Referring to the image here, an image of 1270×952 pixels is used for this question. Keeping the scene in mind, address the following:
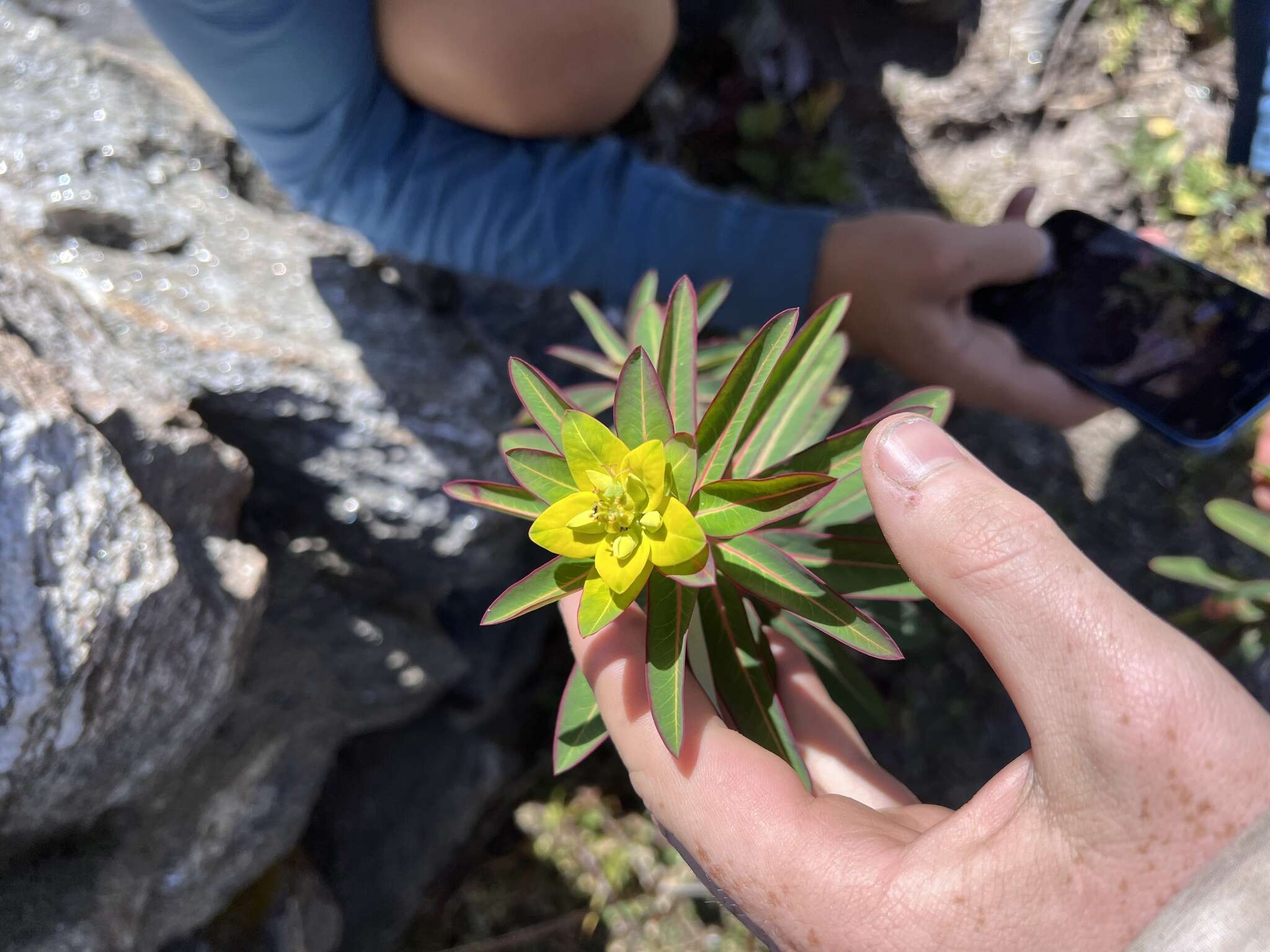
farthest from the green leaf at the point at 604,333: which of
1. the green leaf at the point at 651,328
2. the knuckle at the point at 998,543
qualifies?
the knuckle at the point at 998,543

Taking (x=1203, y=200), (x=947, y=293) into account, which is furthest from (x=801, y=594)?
(x=1203, y=200)

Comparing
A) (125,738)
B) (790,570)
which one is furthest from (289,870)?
(790,570)

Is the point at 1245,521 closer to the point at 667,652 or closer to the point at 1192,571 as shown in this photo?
the point at 1192,571

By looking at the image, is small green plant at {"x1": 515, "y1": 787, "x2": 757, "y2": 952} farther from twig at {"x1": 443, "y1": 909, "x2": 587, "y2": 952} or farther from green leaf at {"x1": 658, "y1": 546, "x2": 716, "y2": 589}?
green leaf at {"x1": 658, "y1": 546, "x2": 716, "y2": 589}

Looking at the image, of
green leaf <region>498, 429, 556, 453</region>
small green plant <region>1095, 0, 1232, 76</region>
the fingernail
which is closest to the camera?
the fingernail

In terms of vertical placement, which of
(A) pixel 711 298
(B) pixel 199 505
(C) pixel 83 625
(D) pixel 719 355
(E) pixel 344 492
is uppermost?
(A) pixel 711 298

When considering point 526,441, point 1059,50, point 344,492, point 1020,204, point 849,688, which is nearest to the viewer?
point 526,441

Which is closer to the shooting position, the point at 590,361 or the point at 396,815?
the point at 590,361

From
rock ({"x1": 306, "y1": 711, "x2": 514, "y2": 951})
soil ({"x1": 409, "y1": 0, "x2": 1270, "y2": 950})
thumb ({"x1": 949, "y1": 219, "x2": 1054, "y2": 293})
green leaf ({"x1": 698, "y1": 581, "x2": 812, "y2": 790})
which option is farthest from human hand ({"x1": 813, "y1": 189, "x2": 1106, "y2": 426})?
rock ({"x1": 306, "y1": 711, "x2": 514, "y2": 951})
